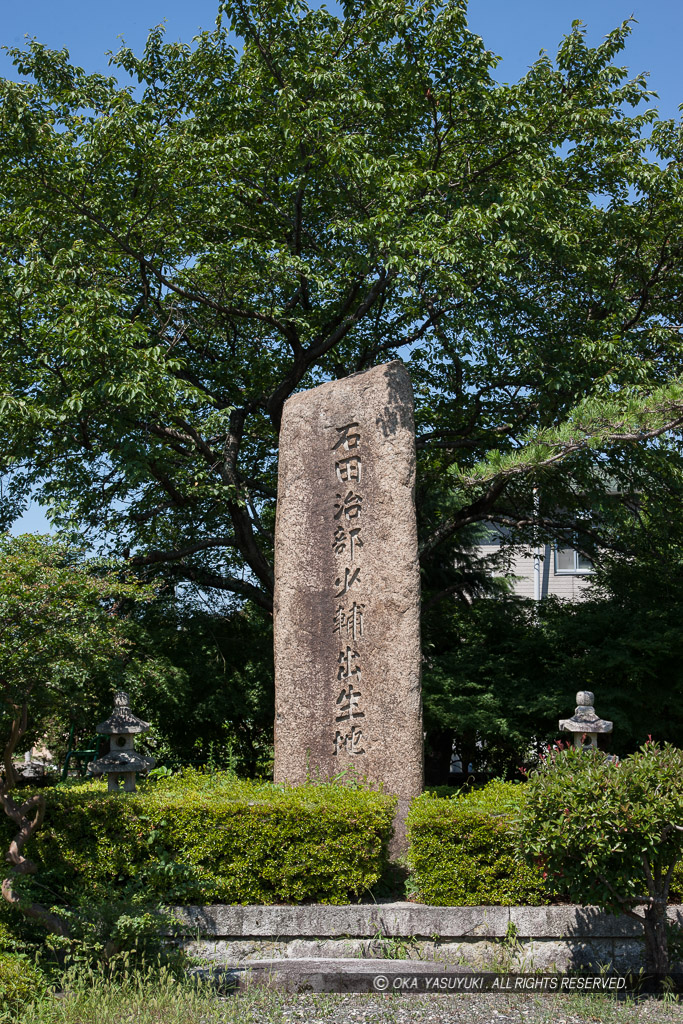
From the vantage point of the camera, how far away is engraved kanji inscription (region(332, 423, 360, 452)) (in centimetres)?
813

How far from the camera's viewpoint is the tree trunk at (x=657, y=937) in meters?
5.62

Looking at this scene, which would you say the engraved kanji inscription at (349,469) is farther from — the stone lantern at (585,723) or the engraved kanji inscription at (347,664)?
the stone lantern at (585,723)

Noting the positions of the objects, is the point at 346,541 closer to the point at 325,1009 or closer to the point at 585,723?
the point at 585,723

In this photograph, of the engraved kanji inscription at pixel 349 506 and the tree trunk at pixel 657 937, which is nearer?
the tree trunk at pixel 657 937

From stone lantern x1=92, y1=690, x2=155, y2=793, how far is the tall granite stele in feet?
4.16

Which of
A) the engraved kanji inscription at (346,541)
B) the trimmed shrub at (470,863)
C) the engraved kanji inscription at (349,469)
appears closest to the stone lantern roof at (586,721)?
the trimmed shrub at (470,863)

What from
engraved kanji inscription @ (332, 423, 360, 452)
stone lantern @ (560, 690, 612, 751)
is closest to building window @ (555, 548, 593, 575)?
engraved kanji inscription @ (332, 423, 360, 452)

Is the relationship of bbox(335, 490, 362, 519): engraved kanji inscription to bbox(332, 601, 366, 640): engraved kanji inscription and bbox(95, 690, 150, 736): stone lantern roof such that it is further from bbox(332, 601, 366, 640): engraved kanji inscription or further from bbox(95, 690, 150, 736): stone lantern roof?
bbox(95, 690, 150, 736): stone lantern roof

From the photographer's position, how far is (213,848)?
20.9 feet

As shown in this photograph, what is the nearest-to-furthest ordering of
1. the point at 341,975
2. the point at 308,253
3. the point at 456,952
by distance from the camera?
the point at 341,975, the point at 456,952, the point at 308,253

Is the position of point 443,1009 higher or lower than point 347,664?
lower

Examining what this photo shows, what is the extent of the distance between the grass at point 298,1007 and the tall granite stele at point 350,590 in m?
1.90

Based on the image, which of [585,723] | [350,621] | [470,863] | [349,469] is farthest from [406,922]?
[349,469]

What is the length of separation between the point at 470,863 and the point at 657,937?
4.27 ft
